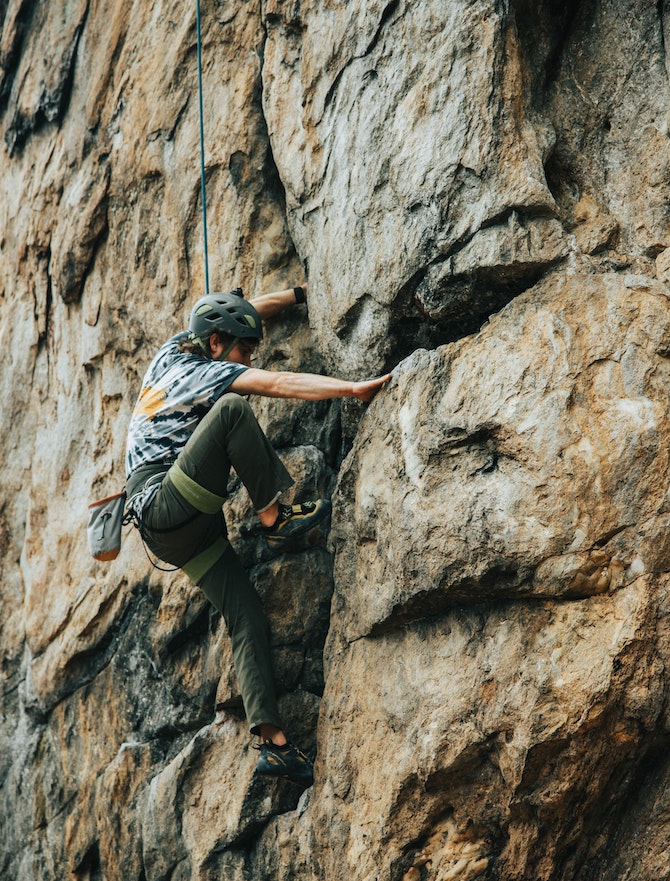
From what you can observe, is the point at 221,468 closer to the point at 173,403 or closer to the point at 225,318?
the point at 173,403

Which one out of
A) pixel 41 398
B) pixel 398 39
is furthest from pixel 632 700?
pixel 41 398

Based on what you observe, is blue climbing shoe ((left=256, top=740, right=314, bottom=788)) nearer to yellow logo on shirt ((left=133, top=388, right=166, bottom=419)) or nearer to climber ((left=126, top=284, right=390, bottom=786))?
climber ((left=126, top=284, right=390, bottom=786))

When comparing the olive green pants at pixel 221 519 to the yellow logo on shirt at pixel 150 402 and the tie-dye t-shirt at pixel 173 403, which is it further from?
the yellow logo on shirt at pixel 150 402

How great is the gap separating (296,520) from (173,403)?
40.2 inches

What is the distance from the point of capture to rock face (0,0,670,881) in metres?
4.89

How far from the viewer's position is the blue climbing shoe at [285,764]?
235 inches

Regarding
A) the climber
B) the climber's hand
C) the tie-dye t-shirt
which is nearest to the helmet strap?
the climber

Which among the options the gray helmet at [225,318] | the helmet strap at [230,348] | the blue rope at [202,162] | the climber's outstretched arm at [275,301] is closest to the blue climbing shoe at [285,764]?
the helmet strap at [230,348]

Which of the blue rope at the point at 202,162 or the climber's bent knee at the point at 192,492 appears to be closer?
the climber's bent knee at the point at 192,492

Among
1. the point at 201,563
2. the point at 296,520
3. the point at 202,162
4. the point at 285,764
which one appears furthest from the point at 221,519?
the point at 202,162

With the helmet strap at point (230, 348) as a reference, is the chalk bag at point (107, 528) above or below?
below

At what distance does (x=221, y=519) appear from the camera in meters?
6.58

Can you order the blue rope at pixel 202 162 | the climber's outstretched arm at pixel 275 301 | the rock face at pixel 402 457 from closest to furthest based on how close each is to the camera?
1. the rock face at pixel 402 457
2. the climber's outstretched arm at pixel 275 301
3. the blue rope at pixel 202 162

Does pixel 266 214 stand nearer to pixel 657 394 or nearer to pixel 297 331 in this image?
pixel 297 331
